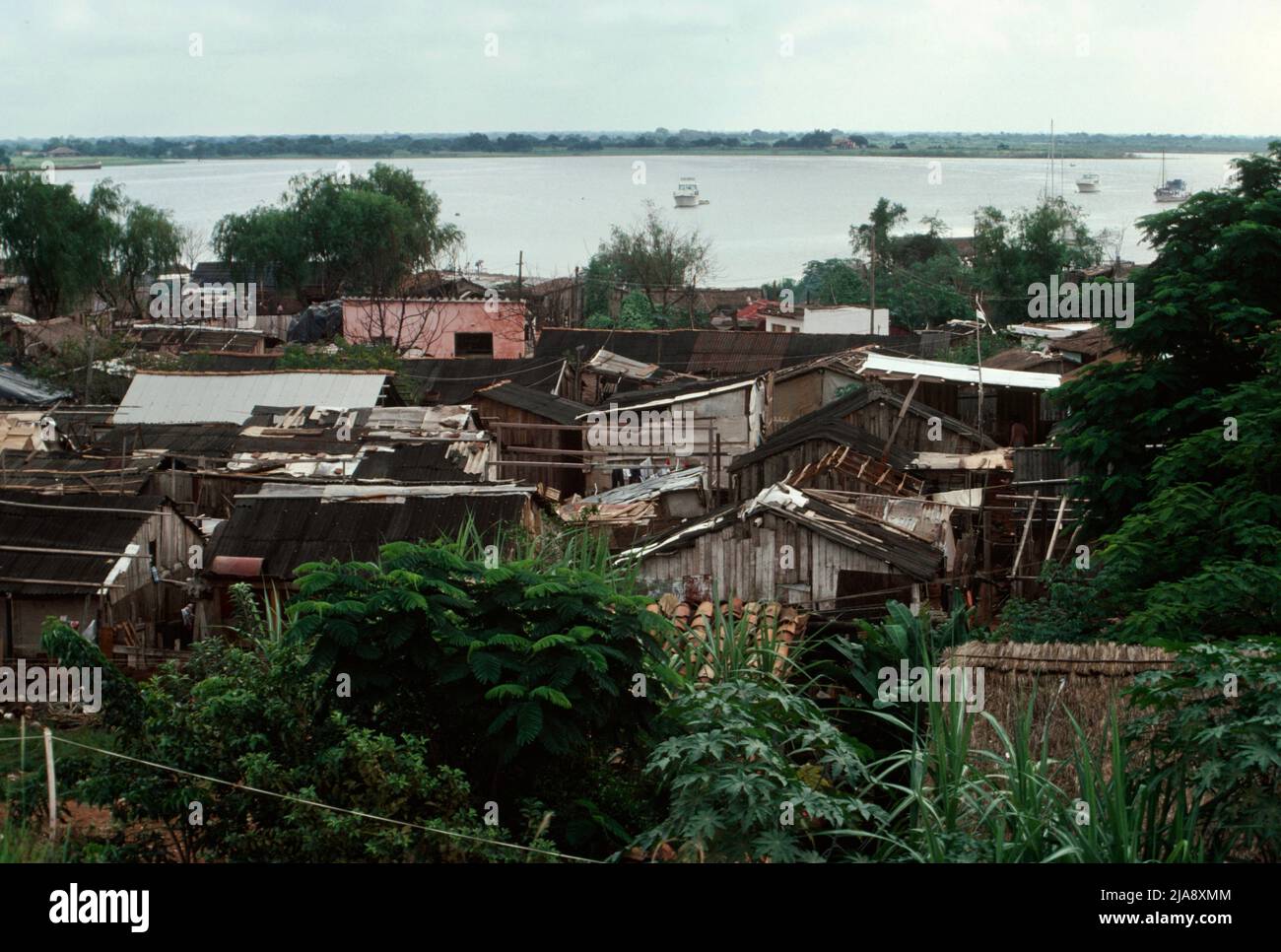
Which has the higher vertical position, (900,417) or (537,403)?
(900,417)

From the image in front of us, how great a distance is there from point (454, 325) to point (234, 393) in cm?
1592

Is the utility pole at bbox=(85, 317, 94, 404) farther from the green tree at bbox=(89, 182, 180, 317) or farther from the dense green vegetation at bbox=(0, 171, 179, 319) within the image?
the green tree at bbox=(89, 182, 180, 317)

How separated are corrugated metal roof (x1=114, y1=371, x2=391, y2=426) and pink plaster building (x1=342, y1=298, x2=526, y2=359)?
47.5ft

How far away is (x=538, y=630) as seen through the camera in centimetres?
669

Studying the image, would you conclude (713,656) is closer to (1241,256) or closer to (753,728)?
(753,728)

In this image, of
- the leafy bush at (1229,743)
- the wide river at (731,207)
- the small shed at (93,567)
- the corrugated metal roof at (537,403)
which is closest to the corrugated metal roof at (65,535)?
the small shed at (93,567)

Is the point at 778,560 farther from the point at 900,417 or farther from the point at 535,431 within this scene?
the point at 535,431

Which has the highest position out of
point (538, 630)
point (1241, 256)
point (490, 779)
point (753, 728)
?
point (1241, 256)

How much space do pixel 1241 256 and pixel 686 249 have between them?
144 ft

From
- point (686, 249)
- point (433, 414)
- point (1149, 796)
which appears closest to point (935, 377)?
point (433, 414)

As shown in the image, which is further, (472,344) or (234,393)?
(472,344)

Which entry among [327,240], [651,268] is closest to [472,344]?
[651,268]

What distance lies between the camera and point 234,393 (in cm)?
2636

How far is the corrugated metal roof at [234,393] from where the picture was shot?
25.7 m
